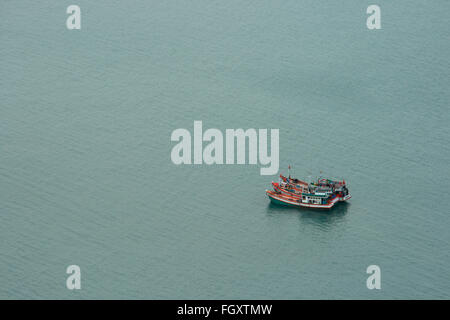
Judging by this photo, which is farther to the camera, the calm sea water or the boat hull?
the boat hull

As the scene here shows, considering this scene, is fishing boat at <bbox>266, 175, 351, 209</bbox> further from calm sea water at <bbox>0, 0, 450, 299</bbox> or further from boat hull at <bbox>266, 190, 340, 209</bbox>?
calm sea water at <bbox>0, 0, 450, 299</bbox>

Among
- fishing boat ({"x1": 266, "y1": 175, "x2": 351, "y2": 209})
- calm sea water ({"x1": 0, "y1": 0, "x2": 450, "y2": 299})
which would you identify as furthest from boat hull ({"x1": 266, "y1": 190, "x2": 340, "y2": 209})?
calm sea water ({"x1": 0, "y1": 0, "x2": 450, "y2": 299})

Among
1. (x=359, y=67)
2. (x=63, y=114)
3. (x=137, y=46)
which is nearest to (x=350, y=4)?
(x=359, y=67)

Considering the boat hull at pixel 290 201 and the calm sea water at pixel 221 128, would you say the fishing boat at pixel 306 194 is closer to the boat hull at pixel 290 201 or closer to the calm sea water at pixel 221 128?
the boat hull at pixel 290 201

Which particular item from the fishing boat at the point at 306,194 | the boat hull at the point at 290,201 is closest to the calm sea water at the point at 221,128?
the boat hull at the point at 290,201

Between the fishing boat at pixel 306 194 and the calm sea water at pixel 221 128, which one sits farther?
the fishing boat at pixel 306 194

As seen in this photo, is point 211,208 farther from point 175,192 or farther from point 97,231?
point 97,231
